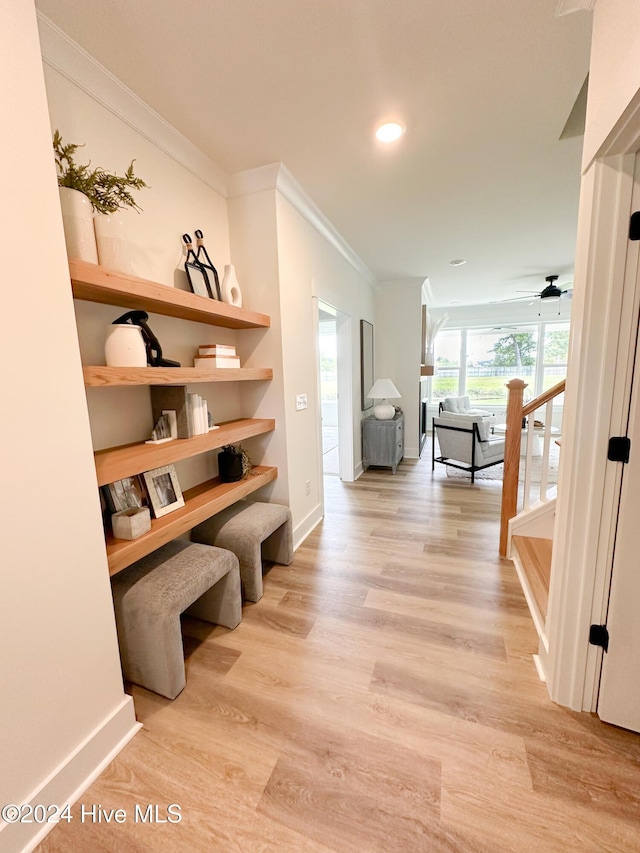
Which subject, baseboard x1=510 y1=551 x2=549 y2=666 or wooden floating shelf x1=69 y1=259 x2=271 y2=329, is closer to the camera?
wooden floating shelf x1=69 y1=259 x2=271 y2=329

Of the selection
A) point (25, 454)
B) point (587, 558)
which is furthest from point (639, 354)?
point (25, 454)

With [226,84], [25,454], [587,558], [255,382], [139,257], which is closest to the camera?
[25,454]

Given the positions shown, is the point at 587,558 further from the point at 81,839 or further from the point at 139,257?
the point at 139,257

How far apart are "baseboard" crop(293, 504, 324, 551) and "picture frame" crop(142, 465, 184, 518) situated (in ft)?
3.74

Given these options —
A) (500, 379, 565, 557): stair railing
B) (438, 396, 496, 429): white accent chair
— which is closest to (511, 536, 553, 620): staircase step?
(500, 379, 565, 557): stair railing

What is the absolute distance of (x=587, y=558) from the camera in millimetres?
1295

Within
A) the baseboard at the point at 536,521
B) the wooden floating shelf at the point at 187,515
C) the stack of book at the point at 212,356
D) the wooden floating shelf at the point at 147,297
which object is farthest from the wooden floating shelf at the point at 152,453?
the baseboard at the point at 536,521

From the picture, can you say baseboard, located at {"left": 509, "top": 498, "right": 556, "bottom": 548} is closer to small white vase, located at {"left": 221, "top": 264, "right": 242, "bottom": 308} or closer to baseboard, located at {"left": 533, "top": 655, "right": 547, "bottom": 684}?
baseboard, located at {"left": 533, "top": 655, "right": 547, "bottom": 684}

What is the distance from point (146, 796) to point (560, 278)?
22.1 ft

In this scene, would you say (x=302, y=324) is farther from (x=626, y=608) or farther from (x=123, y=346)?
(x=626, y=608)

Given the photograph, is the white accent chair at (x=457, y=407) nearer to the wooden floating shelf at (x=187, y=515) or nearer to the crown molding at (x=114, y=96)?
the wooden floating shelf at (x=187, y=515)

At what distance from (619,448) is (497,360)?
6919mm

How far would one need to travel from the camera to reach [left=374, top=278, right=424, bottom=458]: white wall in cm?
516

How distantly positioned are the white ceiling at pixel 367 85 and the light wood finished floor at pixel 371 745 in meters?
2.72
